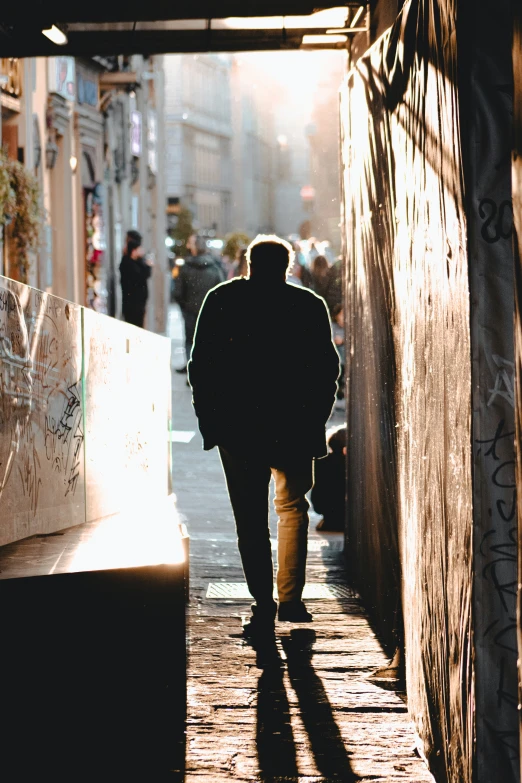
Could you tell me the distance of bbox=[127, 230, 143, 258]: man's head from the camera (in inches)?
755

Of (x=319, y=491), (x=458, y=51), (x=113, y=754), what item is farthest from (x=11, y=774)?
(x=319, y=491)

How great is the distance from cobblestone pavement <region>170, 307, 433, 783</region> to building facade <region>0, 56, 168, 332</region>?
7792 mm

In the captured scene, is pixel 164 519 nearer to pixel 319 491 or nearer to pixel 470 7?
pixel 319 491

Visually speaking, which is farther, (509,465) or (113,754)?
(113,754)

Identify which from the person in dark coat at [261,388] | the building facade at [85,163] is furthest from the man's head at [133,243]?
the person in dark coat at [261,388]

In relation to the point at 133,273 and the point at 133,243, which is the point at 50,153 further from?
the point at 133,273

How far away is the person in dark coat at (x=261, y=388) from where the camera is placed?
614 cm

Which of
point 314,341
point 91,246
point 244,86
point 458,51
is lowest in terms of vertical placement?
point 314,341

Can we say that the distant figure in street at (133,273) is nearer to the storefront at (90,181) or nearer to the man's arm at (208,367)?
the storefront at (90,181)

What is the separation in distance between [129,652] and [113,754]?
0.35m

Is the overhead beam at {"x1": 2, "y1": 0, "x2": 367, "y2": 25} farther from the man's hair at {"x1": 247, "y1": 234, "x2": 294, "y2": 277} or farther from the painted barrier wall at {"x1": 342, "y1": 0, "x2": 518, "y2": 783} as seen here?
the man's hair at {"x1": 247, "y1": 234, "x2": 294, "y2": 277}

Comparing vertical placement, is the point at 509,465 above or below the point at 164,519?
above

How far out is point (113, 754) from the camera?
15.3 ft

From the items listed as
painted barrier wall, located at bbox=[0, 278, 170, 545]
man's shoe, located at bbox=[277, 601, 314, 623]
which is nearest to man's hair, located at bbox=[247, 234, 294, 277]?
painted barrier wall, located at bbox=[0, 278, 170, 545]
